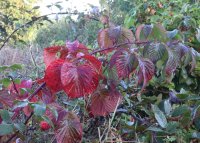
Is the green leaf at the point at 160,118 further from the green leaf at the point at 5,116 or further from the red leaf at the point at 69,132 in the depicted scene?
the green leaf at the point at 5,116

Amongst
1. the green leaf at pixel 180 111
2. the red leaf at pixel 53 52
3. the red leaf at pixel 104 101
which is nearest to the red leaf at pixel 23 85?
the red leaf at pixel 53 52

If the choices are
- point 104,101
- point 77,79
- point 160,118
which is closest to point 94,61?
point 77,79

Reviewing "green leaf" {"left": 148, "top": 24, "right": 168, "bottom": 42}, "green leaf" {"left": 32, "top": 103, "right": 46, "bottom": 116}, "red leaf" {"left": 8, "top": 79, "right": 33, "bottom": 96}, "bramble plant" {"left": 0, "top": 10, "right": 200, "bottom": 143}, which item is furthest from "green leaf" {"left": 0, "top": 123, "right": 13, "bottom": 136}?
"green leaf" {"left": 148, "top": 24, "right": 168, "bottom": 42}

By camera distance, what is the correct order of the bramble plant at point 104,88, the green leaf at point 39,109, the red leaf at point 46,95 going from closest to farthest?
the green leaf at point 39,109 → the bramble plant at point 104,88 → the red leaf at point 46,95

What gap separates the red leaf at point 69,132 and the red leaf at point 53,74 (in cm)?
11

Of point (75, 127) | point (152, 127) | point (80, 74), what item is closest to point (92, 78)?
point (80, 74)

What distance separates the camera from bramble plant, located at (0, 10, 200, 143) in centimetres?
96

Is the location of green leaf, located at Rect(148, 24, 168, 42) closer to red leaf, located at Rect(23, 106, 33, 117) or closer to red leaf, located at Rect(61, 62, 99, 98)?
red leaf, located at Rect(61, 62, 99, 98)

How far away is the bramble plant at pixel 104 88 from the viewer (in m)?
0.96

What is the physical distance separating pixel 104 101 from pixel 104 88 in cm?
4

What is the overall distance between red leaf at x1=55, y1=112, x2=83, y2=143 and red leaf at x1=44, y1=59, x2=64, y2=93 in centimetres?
11

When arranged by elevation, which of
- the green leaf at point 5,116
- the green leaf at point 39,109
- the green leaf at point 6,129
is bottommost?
the green leaf at point 6,129

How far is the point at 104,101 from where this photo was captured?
43.9 inches

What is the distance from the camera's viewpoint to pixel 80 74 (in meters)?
0.96
